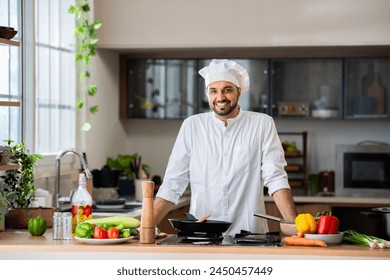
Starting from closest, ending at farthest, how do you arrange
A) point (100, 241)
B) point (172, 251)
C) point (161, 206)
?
1. point (172, 251)
2. point (100, 241)
3. point (161, 206)

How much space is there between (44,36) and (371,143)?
10.5 ft

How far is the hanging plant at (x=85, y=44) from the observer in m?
6.50

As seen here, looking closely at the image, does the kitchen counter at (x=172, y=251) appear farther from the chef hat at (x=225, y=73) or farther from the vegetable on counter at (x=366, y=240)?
the chef hat at (x=225, y=73)

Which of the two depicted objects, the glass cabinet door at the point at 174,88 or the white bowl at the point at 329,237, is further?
the glass cabinet door at the point at 174,88

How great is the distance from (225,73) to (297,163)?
10.8ft

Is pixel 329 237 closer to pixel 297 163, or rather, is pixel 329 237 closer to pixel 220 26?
pixel 220 26

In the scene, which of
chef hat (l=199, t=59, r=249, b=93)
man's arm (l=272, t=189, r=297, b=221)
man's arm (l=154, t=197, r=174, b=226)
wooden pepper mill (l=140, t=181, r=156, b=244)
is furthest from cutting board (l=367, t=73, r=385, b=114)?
wooden pepper mill (l=140, t=181, r=156, b=244)

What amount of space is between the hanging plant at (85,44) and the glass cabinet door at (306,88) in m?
1.66

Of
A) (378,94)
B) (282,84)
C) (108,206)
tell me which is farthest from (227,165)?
(378,94)

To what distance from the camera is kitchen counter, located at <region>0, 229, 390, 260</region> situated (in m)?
3.65

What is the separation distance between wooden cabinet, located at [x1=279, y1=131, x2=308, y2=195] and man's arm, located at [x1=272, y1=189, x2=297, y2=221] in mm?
2881

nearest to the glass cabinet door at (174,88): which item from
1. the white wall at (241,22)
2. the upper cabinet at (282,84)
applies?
the upper cabinet at (282,84)

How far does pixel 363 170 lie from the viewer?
7.32 meters

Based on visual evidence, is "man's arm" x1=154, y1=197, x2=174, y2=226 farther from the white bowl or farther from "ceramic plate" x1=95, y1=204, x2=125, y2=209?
"ceramic plate" x1=95, y1=204, x2=125, y2=209
